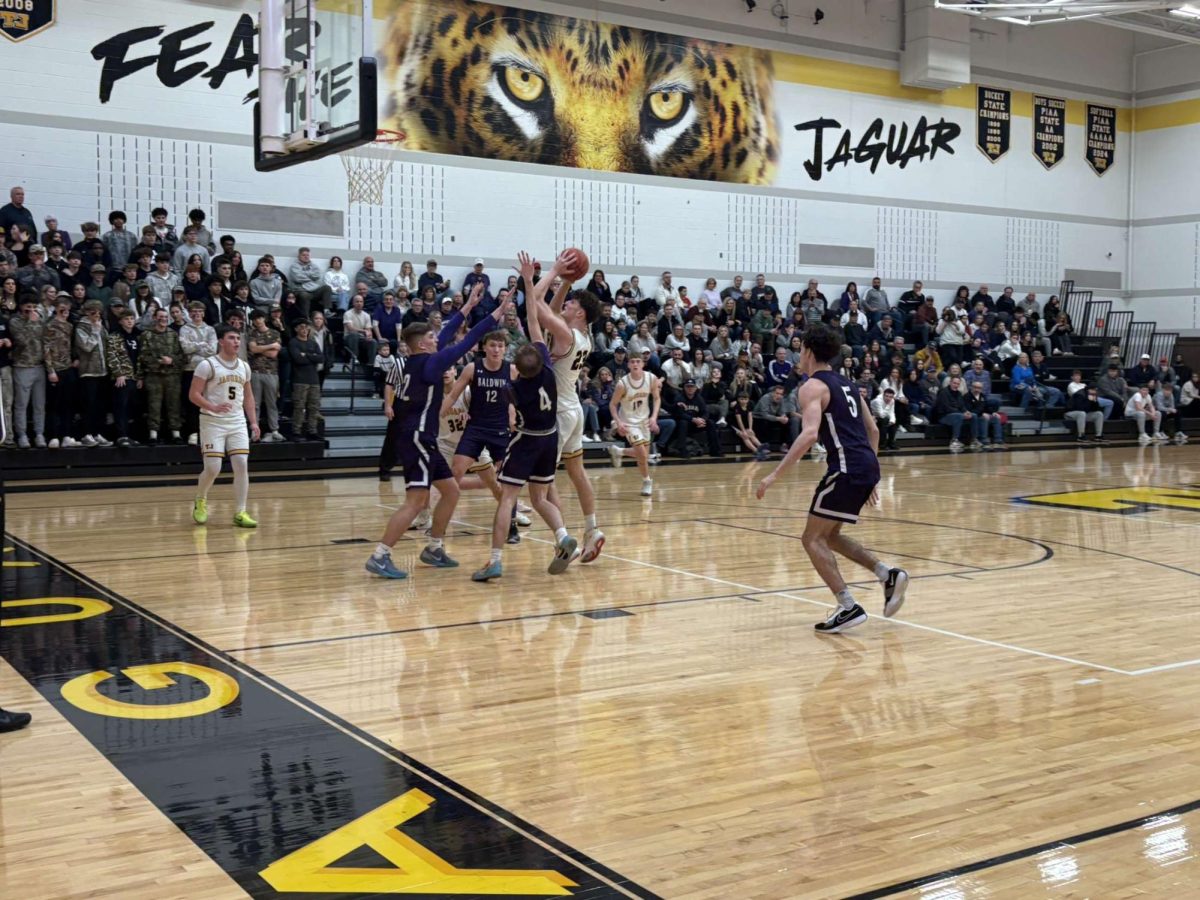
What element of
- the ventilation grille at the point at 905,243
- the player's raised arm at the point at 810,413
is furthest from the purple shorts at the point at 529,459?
the ventilation grille at the point at 905,243

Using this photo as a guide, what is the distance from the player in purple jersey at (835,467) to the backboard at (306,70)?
5.13 metres

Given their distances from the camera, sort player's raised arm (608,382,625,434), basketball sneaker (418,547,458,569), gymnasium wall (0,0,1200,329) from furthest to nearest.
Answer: gymnasium wall (0,0,1200,329) < player's raised arm (608,382,625,434) < basketball sneaker (418,547,458,569)

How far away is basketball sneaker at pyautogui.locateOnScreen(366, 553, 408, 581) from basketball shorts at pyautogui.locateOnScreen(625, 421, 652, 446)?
554 cm

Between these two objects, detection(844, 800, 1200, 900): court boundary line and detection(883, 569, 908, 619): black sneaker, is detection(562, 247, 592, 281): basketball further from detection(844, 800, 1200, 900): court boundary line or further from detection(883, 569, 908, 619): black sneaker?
detection(844, 800, 1200, 900): court boundary line

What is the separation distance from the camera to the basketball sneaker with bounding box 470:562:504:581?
7.74 meters

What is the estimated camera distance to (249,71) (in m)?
19.0

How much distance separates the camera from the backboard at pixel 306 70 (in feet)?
32.3

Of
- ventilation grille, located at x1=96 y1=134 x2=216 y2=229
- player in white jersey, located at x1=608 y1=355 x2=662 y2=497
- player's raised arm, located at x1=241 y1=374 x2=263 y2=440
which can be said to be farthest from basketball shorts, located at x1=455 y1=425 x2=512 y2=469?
ventilation grille, located at x1=96 y1=134 x2=216 y2=229

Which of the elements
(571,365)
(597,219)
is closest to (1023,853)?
(571,365)

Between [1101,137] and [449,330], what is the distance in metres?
26.4

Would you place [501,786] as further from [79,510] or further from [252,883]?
[79,510]

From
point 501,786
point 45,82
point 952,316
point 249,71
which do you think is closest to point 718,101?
point 952,316

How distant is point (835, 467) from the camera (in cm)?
638

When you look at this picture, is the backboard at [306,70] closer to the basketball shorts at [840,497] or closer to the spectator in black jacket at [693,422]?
the basketball shorts at [840,497]
